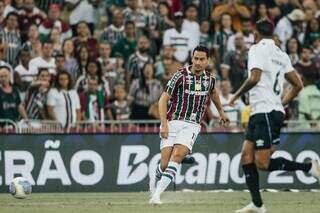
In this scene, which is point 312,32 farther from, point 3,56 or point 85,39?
point 3,56

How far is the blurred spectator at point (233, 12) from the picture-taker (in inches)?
976

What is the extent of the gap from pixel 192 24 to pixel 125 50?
1687 millimetres

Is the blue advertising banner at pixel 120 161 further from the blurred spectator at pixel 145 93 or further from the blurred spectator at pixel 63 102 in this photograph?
the blurred spectator at pixel 145 93

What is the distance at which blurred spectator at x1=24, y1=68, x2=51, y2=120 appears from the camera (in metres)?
21.2

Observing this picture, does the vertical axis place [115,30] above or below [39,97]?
above

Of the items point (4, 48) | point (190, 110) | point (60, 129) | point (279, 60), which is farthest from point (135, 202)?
point (4, 48)

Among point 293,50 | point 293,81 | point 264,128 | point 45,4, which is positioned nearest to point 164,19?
point 45,4

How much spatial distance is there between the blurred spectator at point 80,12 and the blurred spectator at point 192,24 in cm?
213

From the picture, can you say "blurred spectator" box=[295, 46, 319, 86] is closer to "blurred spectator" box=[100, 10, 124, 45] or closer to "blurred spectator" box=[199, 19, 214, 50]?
"blurred spectator" box=[199, 19, 214, 50]

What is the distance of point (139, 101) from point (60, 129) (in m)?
2.09

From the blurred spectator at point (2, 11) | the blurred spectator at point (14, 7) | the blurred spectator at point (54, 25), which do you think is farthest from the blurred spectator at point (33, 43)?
the blurred spectator at point (14, 7)

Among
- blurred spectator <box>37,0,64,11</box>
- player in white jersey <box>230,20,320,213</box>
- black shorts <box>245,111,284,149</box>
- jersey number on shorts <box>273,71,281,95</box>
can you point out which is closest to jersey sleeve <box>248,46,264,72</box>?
player in white jersey <box>230,20,320,213</box>

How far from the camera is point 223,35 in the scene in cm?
2445

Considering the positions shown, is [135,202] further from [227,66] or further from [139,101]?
[227,66]
